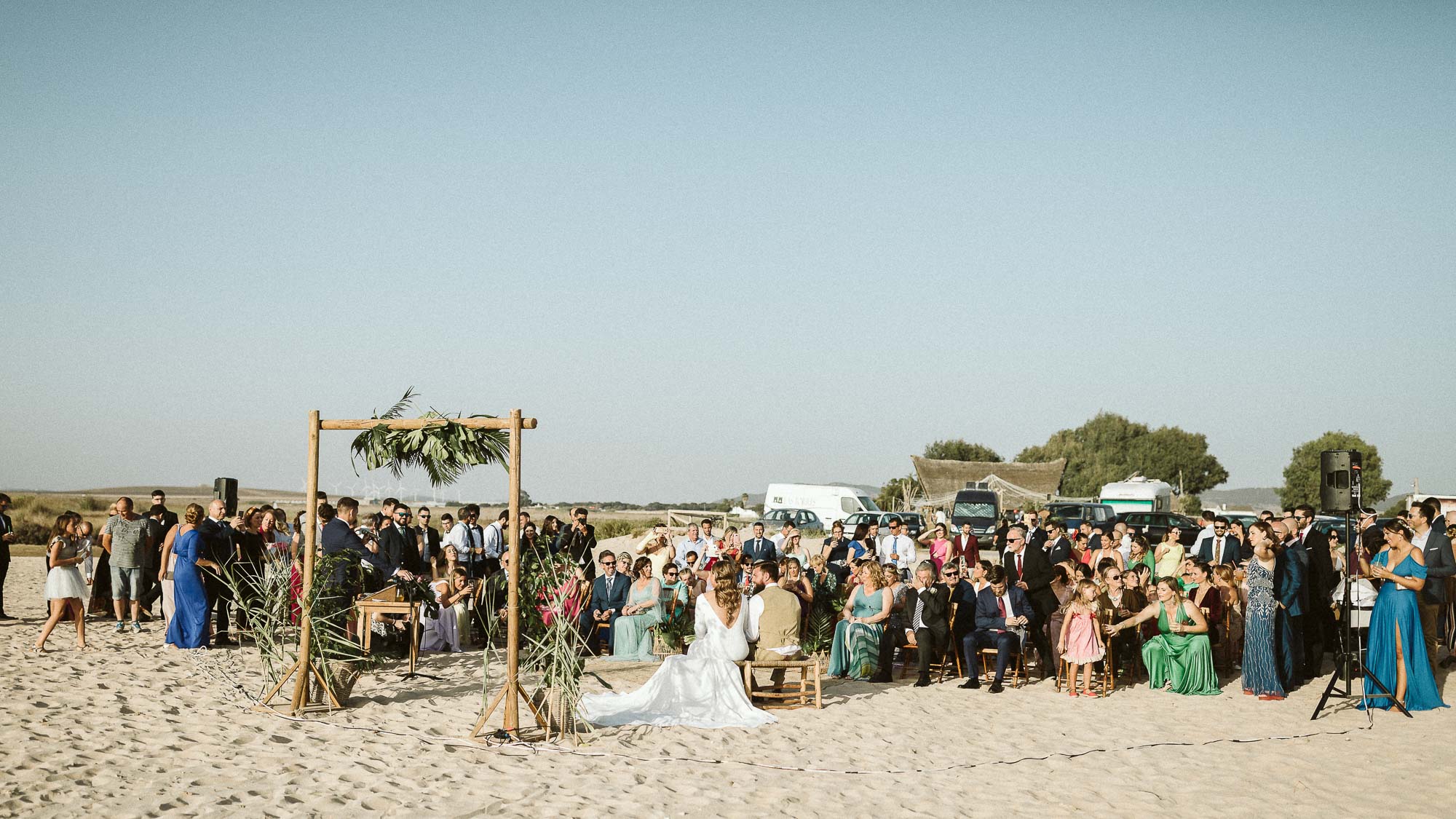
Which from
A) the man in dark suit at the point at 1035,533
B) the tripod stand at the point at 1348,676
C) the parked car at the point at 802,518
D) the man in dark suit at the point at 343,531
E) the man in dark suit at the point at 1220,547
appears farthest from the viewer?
the parked car at the point at 802,518

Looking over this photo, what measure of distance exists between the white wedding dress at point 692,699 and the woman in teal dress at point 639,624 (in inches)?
105

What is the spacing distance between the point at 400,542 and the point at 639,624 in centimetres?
282

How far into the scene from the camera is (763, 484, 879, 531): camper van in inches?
1321

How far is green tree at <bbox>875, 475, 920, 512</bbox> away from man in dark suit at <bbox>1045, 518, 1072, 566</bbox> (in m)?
29.0

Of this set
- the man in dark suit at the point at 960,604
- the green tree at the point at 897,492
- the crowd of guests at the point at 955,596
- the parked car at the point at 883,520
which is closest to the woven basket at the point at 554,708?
the crowd of guests at the point at 955,596

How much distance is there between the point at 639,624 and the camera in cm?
1209

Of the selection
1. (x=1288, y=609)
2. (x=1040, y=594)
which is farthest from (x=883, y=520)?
(x=1288, y=609)

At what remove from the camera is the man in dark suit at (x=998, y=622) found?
1104cm

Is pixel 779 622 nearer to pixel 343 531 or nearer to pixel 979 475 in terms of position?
pixel 343 531

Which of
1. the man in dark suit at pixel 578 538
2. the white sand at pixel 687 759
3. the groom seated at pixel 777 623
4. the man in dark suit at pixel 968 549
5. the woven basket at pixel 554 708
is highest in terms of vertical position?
the man in dark suit at pixel 578 538

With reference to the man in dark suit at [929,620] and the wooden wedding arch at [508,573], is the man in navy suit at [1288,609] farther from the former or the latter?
the wooden wedding arch at [508,573]

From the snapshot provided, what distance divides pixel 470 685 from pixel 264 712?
6.51 ft

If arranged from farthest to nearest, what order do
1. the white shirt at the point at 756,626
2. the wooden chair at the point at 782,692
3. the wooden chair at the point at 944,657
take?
the wooden chair at the point at 944,657 < the white shirt at the point at 756,626 < the wooden chair at the point at 782,692

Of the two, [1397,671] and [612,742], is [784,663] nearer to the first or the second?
[612,742]
